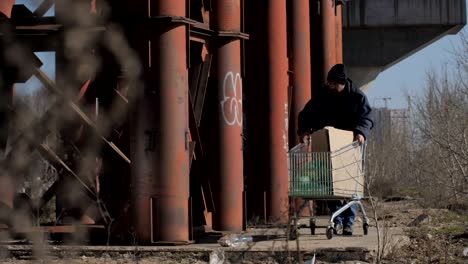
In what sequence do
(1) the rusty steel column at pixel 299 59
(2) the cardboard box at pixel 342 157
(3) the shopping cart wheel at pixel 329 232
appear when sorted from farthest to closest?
(1) the rusty steel column at pixel 299 59 < (3) the shopping cart wheel at pixel 329 232 < (2) the cardboard box at pixel 342 157

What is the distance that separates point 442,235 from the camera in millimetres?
10766

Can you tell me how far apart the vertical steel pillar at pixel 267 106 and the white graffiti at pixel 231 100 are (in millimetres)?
2546

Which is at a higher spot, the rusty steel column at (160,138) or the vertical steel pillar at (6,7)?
the vertical steel pillar at (6,7)

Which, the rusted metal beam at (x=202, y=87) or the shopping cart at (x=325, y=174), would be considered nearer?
the shopping cart at (x=325, y=174)

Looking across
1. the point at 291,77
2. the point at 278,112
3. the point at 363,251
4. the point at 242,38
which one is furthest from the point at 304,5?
the point at 363,251

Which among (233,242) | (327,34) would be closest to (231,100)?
(233,242)

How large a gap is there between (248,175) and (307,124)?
10.6 ft

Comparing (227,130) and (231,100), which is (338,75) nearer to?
(231,100)

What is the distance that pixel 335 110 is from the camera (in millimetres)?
10180

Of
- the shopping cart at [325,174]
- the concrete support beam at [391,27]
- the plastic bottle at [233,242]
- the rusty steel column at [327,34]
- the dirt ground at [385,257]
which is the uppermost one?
the concrete support beam at [391,27]

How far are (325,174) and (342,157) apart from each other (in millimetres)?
260

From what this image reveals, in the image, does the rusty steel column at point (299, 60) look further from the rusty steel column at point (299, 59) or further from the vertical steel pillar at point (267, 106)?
the vertical steel pillar at point (267, 106)

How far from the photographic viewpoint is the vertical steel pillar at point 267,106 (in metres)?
12.9

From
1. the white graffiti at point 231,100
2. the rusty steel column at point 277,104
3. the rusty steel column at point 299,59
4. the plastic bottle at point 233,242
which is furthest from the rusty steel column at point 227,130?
the rusty steel column at point 299,59
